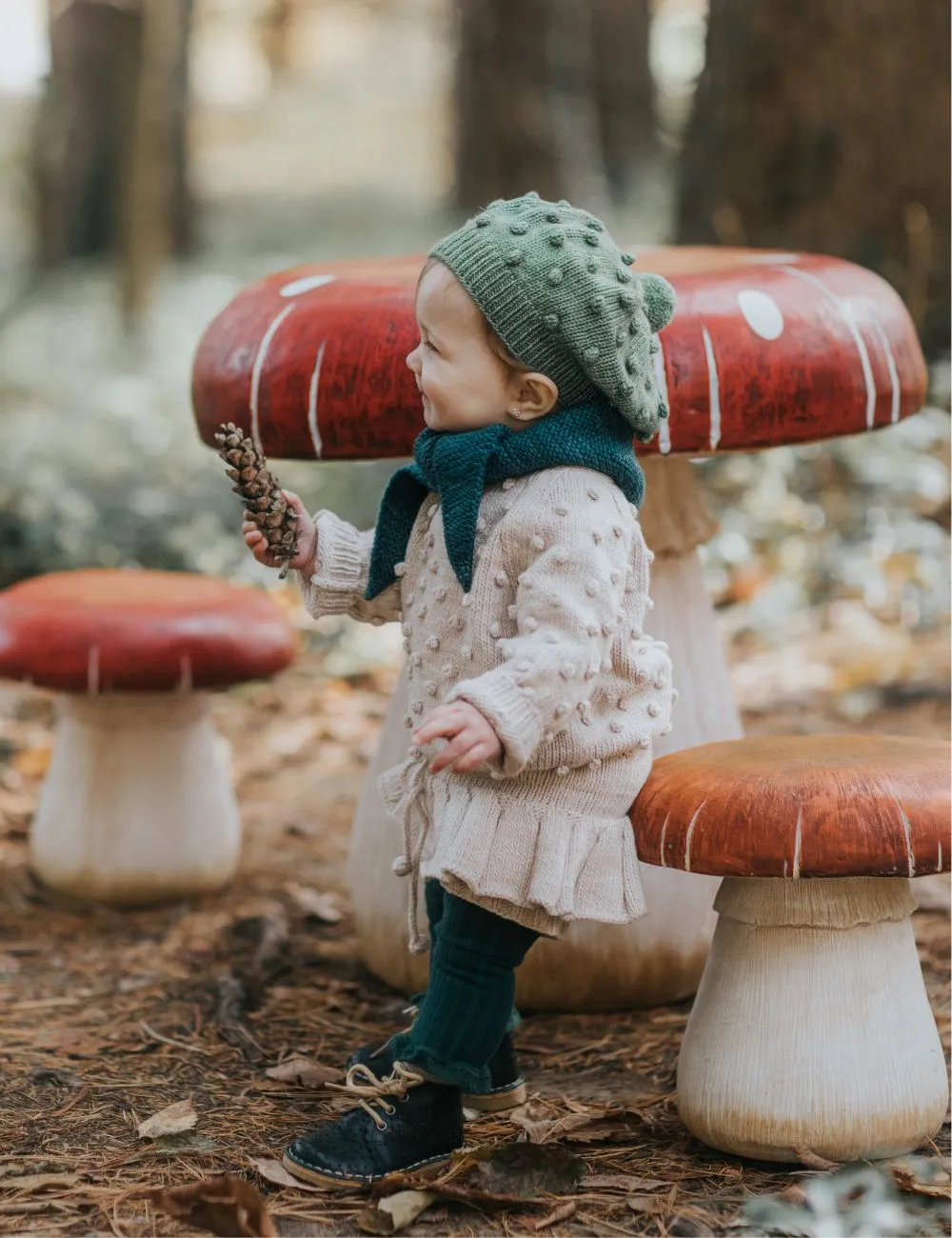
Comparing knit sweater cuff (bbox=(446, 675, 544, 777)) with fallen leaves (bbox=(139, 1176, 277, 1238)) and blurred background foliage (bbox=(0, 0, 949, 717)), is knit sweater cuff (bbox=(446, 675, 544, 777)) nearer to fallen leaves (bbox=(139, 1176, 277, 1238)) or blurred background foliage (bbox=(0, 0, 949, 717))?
fallen leaves (bbox=(139, 1176, 277, 1238))

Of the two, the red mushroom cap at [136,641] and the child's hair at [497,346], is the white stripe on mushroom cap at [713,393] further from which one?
the red mushroom cap at [136,641]

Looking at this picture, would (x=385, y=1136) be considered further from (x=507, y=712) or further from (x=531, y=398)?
(x=531, y=398)

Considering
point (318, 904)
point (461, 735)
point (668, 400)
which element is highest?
point (668, 400)

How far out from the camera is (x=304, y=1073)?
2943 millimetres

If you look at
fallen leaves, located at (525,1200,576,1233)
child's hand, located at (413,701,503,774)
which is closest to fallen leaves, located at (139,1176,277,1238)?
fallen leaves, located at (525,1200,576,1233)

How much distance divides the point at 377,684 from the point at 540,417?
11.3ft

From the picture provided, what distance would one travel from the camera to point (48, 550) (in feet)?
20.4

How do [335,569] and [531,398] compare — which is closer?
[531,398]

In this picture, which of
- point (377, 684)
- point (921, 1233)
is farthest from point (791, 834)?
point (377, 684)

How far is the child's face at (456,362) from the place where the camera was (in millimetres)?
2414

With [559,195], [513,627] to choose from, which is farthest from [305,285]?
[559,195]

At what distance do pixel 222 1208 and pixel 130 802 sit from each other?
1.74 m

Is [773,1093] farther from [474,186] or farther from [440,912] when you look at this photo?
[474,186]

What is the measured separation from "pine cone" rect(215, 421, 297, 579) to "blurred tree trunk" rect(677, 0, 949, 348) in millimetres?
4170
